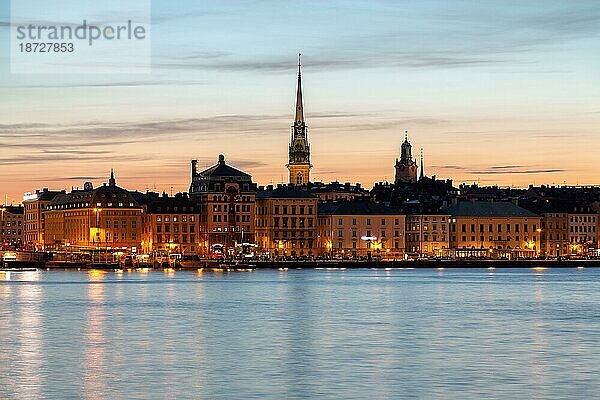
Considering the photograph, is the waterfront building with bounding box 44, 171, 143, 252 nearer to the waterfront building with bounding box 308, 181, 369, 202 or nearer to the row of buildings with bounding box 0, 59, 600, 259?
the row of buildings with bounding box 0, 59, 600, 259

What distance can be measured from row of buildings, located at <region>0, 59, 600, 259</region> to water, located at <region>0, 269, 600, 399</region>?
5946 cm

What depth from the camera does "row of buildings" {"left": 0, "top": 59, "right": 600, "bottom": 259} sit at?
118 meters

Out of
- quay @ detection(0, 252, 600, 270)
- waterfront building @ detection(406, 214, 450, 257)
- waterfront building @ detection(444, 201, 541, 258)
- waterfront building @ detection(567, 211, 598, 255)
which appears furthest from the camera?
waterfront building @ detection(567, 211, 598, 255)

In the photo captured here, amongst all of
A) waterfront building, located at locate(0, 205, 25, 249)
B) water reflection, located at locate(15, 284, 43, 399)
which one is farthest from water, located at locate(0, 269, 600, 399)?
waterfront building, located at locate(0, 205, 25, 249)

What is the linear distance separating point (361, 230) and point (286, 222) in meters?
6.37

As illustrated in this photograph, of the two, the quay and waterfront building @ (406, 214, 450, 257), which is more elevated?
waterfront building @ (406, 214, 450, 257)

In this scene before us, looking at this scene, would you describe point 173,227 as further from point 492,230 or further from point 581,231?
point 581,231

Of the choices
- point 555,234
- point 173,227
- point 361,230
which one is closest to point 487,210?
point 555,234

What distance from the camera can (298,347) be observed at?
32.9 m

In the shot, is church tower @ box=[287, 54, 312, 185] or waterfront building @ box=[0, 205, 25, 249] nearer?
waterfront building @ box=[0, 205, 25, 249]

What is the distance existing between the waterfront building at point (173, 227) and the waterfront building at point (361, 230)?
1049 centimetres

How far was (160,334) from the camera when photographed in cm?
3669

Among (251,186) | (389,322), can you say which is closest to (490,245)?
(251,186)

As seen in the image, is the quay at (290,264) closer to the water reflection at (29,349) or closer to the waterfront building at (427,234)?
the waterfront building at (427,234)
